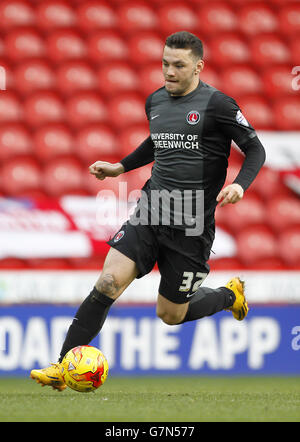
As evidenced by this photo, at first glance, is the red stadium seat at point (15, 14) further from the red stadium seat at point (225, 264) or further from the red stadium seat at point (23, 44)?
the red stadium seat at point (225, 264)

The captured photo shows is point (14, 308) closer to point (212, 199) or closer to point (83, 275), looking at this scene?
point (83, 275)

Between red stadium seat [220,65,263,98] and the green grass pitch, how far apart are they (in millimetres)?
3600

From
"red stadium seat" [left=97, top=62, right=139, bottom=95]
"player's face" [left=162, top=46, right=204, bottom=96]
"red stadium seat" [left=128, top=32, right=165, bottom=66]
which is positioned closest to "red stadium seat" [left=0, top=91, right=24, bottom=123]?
"red stadium seat" [left=97, top=62, right=139, bottom=95]

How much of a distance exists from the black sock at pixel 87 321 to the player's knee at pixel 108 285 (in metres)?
0.06

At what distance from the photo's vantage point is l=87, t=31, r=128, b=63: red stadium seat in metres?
8.20

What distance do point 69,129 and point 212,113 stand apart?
3647mm

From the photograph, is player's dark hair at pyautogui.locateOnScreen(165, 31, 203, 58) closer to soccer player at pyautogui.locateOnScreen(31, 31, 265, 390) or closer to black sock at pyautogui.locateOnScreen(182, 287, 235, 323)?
soccer player at pyautogui.locateOnScreen(31, 31, 265, 390)

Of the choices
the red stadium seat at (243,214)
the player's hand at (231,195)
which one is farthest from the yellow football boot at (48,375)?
the red stadium seat at (243,214)

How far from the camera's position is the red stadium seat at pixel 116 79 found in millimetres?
7926

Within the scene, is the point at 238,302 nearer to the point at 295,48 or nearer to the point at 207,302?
the point at 207,302

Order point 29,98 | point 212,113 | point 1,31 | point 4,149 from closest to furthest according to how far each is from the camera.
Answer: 1. point 212,113
2. point 4,149
3. point 29,98
4. point 1,31

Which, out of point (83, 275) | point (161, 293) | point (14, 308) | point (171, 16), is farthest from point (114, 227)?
point (171, 16)

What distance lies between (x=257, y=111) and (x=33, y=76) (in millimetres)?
2113

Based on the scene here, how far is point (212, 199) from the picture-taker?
418 centimetres
